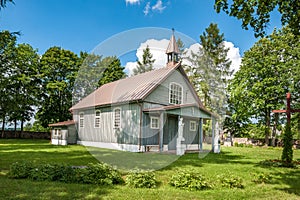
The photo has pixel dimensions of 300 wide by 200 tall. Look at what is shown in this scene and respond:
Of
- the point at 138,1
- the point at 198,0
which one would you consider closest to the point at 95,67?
the point at 138,1

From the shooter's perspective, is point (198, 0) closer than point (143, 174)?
No

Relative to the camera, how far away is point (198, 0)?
38.3 ft

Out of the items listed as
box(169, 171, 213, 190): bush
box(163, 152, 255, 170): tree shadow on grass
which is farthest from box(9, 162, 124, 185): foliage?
box(163, 152, 255, 170): tree shadow on grass

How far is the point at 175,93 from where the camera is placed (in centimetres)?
1898

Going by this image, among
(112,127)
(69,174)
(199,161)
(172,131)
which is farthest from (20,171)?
(172,131)

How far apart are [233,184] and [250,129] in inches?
1327

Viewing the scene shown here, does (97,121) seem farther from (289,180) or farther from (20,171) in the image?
(289,180)

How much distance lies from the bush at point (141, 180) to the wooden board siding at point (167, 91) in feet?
33.2

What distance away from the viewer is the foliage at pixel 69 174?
6312mm

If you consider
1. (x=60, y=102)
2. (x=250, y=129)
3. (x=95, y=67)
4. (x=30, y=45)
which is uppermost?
(x=30, y=45)

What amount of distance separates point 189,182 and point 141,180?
1.26 meters

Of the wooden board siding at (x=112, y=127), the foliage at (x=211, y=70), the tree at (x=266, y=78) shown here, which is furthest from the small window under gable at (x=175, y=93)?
the tree at (x=266, y=78)

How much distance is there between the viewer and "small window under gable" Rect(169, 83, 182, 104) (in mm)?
18594

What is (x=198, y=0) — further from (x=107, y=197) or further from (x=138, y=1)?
(x=107, y=197)
